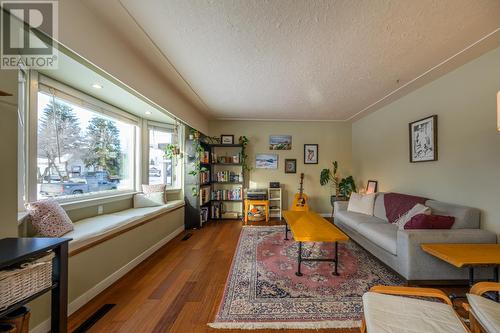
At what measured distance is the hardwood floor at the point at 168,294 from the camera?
59.0 inches

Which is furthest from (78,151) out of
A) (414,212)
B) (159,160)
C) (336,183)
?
(336,183)

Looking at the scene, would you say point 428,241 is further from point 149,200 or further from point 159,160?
point 159,160

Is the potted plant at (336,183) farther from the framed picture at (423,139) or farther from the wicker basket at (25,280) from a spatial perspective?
the wicker basket at (25,280)

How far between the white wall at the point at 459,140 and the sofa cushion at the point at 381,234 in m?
0.83

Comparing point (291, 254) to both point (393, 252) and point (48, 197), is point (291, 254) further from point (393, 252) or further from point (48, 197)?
point (48, 197)

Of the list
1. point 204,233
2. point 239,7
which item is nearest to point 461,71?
point 239,7

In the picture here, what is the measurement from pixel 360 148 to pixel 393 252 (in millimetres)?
3023

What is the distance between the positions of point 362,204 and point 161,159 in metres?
3.97

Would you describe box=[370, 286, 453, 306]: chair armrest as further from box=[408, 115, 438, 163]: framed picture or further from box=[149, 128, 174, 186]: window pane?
box=[149, 128, 174, 186]: window pane

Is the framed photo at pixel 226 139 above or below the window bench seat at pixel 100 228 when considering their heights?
above

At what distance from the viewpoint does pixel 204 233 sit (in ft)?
12.0

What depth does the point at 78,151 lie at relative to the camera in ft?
8.00

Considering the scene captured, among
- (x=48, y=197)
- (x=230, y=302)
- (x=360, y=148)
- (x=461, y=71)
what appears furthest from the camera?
(x=360, y=148)

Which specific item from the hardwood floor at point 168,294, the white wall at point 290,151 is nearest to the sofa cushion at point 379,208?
the white wall at point 290,151
